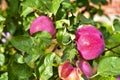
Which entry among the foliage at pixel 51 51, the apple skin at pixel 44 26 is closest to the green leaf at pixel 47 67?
the foliage at pixel 51 51

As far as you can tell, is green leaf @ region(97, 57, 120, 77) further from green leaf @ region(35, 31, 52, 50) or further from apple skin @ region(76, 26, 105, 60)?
green leaf @ region(35, 31, 52, 50)

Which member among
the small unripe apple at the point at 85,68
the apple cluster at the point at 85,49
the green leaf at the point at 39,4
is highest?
the green leaf at the point at 39,4

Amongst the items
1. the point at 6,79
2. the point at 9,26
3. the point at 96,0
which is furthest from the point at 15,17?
the point at 6,79

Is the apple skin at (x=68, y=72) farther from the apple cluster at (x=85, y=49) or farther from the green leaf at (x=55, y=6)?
the green leaf at (x=55, y=6)

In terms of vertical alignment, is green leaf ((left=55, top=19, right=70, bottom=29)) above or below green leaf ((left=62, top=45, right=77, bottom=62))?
above

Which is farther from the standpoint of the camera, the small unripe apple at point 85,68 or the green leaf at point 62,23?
the green leaf at point 62,23

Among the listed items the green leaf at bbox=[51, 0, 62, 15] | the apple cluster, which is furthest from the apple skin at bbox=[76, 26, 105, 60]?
the green leaf at bbox=[51, 0, 62, 15]

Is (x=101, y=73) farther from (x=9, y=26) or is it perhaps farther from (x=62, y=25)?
(x=9, y=26)

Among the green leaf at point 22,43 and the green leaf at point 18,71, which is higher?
the green leaf at point 22,43

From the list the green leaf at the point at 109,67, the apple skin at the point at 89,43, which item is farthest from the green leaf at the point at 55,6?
the green leaf at the point at 109,67
